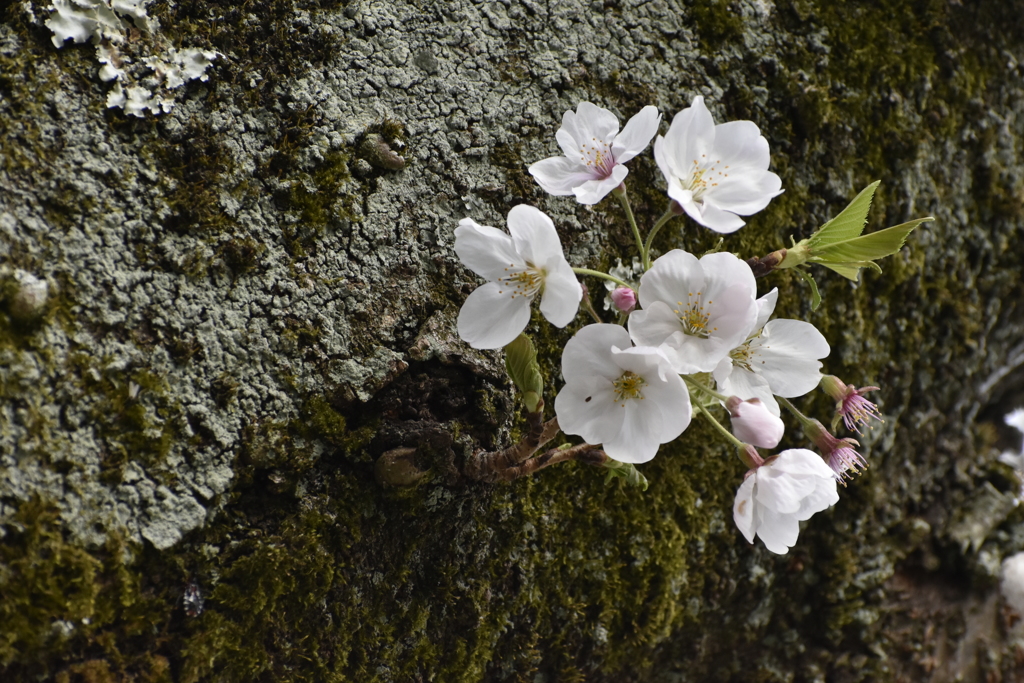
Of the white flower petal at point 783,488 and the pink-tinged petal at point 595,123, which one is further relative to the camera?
the pink-tinged petal at point 595,123

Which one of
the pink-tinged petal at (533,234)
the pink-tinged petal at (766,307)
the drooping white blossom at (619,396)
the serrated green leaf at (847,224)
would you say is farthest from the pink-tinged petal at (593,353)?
the serrated green leaf at (847,224)

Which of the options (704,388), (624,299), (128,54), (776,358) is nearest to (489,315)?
(624,299)

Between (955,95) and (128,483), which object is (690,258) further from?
(955,95)

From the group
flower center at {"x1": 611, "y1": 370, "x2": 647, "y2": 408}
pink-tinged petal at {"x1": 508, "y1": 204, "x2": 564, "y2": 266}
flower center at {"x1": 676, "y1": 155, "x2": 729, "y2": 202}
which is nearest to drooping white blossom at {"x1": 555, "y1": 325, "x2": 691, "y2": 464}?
flower center at {"x1": 611, "y1": 370, "x2": 647, "y2": 408}

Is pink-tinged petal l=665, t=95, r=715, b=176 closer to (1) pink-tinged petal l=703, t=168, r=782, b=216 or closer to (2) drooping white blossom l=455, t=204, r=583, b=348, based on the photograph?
(1) pink-tinged petal l=703, t=168, r=782, b=216

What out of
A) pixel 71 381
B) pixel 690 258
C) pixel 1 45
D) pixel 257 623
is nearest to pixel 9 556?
pixel 71 381

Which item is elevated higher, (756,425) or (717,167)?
(717,167)

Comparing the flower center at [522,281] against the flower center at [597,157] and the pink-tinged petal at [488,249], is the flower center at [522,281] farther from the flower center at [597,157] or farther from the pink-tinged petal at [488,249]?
the flower center at [597,157]

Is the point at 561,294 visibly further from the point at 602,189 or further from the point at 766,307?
the point at 766,307
